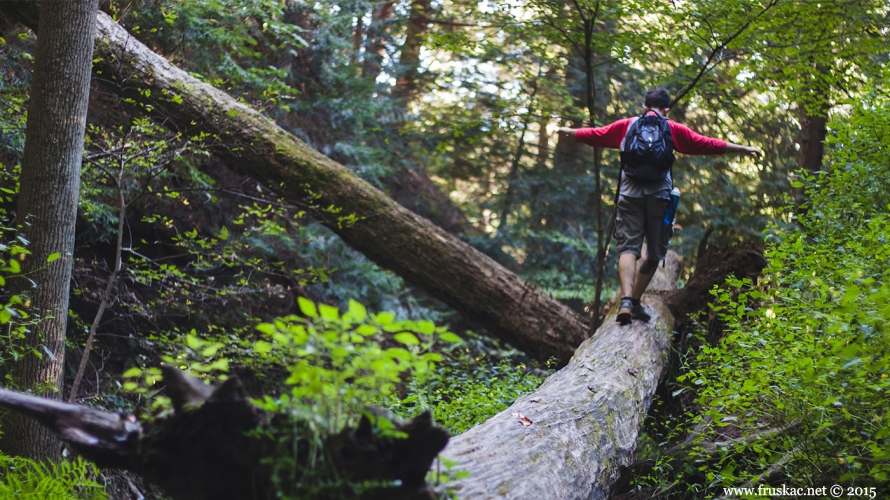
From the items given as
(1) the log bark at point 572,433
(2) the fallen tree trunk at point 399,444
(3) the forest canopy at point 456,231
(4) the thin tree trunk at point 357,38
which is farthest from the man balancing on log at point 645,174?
(4) the thin tree trunk at point 357,38

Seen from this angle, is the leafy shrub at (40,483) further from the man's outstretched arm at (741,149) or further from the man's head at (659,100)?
the man's outstretched arm at (741,149)

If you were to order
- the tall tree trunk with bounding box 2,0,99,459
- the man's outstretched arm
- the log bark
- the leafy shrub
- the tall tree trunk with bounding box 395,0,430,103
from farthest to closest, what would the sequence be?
the tall tree trunk with bounding box 395,0,430,103 → the man's outstretched arm → the tall tree trunk with bounding box 2,0,99,459 → the leafy shrub → the log bark

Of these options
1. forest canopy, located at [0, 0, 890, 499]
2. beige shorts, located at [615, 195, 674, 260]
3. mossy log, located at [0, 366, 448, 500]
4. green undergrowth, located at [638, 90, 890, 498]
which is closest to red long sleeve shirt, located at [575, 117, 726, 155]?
beige shorts, located at [615, 195, 674, 260]

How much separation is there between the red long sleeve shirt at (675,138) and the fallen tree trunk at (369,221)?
7.04 feet

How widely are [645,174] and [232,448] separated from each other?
4600 mm

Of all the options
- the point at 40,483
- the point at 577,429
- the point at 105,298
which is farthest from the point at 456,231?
the point at 40,483

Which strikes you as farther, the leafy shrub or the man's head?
the man's head

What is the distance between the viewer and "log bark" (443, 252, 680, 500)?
2801 millimetres

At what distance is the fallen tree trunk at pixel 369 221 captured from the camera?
6.48m

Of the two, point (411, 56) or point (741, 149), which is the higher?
point (411, 56)

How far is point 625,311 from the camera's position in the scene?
5867 mm

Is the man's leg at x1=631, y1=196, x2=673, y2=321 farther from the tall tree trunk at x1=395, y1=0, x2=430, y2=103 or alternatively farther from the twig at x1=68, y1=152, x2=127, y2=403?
the tall tree trunk at x1=395, y1=0, x2=430, y2=103

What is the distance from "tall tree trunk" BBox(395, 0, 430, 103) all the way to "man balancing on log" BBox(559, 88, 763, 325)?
253 inches

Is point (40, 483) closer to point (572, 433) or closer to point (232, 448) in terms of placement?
point (232, 448)
